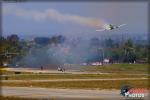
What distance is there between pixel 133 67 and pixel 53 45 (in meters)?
33.7

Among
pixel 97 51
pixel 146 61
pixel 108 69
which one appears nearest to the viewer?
pixel 146 61

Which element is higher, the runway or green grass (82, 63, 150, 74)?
the runway

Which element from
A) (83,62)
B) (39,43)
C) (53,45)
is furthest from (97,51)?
(39,43)

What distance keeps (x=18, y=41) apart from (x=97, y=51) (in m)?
25.6

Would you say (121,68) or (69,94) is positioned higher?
(69,94)

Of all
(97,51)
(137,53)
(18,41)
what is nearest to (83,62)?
(97,51)

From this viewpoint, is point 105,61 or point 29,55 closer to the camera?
point 105,61

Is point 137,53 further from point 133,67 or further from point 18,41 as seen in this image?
point 18,41

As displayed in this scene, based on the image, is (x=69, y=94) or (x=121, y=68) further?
(x=121, y=68)

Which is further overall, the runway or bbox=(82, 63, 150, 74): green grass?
bbox=(82, 63, 150, 74): green grass

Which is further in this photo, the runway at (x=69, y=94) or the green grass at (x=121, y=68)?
the green grass at (x=121, y=68)

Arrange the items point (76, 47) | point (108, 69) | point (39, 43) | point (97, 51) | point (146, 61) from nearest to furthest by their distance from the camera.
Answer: point (146, 61), point (108, 69), point (97, 51), point (76, 47), point (39, 43)

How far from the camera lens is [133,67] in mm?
91625

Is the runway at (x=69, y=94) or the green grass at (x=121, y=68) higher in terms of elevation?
the runway at (x=69, y=94)
